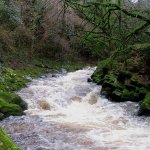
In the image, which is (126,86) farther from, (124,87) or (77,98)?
(77,98)

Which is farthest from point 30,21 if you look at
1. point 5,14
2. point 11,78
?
point 11,78

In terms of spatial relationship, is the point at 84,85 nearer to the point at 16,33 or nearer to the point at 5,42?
the point at 5,42

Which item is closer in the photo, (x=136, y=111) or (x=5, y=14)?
(x=136, y=111)

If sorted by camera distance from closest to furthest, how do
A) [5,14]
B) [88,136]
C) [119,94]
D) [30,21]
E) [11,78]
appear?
[88,136]
[119,94]
[11,78]
[5,14]
[30,21]

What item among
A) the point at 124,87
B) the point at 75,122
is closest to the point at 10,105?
the point at 75,122

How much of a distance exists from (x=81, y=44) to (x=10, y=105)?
13859 mm

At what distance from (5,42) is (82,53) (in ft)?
45.5

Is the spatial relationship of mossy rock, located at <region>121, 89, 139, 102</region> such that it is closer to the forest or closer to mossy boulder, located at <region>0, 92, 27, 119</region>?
the forest

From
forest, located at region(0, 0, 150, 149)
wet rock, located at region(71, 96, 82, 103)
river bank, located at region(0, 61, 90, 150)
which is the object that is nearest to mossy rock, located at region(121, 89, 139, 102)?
forest, located at region(0, 0, 150, 149)

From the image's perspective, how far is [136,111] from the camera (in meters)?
17.1

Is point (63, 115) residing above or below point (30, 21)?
below

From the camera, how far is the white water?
39.0 ft

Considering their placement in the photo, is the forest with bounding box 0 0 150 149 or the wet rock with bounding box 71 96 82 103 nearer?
the forest with bounding box 0 0 150 149

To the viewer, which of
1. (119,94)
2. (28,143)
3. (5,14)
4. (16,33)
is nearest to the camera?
(28,143)
